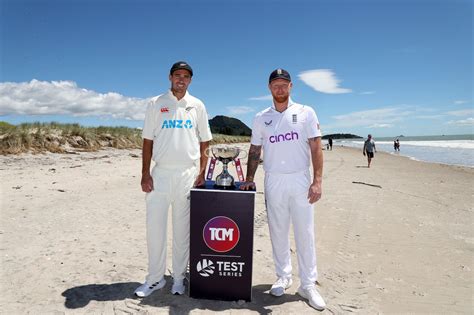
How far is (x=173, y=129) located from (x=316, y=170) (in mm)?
1434

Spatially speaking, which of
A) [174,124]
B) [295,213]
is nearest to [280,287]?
[295,213]

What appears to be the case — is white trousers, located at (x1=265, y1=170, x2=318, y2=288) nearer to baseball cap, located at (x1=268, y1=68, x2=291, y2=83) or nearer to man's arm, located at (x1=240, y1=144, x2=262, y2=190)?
man's arm, located at (x1=240, y1=144, x2=262, y2=190)

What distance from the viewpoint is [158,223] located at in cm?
317

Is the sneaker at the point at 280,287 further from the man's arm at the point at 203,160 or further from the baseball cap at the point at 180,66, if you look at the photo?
the baseball cap at the point at 180,66

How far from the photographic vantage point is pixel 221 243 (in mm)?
3008

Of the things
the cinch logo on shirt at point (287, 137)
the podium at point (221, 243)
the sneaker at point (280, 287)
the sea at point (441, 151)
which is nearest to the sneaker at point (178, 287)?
the podium at point (221, 243)

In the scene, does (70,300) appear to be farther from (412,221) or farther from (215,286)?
(412,221)

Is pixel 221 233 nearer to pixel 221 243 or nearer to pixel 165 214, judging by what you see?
pixel 221 243

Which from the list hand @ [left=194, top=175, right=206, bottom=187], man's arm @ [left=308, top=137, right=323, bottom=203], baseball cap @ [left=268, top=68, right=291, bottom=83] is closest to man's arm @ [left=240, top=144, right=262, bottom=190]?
hand @ [left=194, top=175, right=206, bottom=187]

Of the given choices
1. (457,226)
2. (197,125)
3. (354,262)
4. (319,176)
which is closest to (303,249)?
(319,176)

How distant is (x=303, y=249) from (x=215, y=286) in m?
0.91

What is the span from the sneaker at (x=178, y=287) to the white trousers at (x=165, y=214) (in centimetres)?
4

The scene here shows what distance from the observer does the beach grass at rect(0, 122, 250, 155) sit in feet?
39.0

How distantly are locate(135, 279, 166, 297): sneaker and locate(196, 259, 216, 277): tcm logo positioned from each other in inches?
20.5
